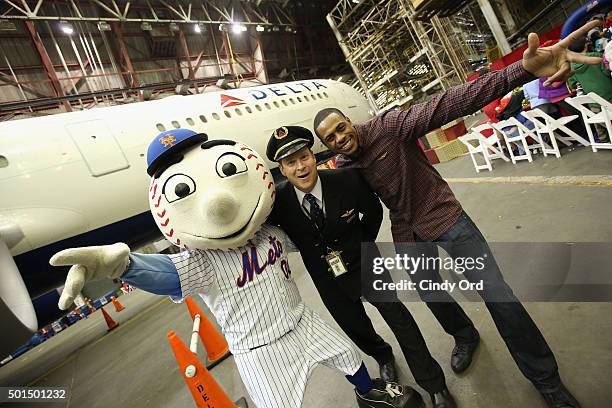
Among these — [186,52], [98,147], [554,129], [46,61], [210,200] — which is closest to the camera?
[210,200]

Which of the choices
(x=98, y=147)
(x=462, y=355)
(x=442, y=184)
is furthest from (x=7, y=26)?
(x=462, y=355)

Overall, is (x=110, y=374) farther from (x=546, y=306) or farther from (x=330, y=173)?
(x=546, y=306)

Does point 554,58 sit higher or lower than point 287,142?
lower

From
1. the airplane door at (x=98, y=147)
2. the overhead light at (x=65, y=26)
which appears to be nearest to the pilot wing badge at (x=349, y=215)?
the airplane door at (x=98, y=147)

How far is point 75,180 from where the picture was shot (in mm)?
4316

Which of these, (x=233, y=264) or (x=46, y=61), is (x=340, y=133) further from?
(x=46, y=61)

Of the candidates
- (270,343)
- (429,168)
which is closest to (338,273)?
(270,343)

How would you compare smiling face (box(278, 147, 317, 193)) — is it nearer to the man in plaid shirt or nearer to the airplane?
the man in plaid shirt

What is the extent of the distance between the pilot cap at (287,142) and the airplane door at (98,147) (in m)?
4.13

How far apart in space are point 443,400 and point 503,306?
2.37ft

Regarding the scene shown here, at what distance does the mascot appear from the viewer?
1412 millimetres

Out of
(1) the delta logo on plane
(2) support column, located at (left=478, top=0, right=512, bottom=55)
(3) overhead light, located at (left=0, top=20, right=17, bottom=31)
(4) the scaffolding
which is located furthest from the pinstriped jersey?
(3) overhead light, located at (left=0, top=20, right=17, bottom=31)

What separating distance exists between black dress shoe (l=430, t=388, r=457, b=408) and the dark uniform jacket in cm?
76

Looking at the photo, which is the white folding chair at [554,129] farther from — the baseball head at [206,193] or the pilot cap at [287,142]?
the baseball head at [206,193]
